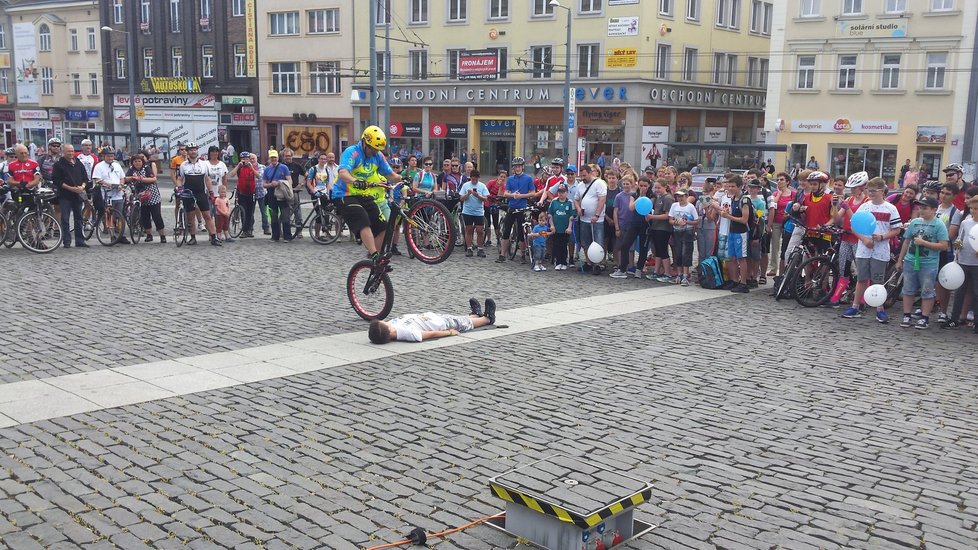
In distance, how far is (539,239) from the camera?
15906mm

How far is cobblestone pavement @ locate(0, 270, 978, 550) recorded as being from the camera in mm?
4965

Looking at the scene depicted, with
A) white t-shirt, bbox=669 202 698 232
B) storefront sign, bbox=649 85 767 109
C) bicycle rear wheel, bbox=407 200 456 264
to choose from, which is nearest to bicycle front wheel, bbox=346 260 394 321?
bicycle rear wheel, bbox=407 200 456 264

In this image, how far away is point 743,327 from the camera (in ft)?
36.5

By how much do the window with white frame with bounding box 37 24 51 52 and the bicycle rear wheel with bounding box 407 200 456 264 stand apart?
6711cm

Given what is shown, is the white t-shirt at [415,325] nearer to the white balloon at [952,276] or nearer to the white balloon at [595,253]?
the white balloon at [595,253]

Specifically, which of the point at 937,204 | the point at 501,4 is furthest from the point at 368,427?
the point at 501,4

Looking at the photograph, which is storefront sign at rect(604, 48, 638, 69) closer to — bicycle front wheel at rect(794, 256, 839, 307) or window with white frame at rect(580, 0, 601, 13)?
window with white frame at rect(580, 0, 601, 13)

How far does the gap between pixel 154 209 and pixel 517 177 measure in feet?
23.9

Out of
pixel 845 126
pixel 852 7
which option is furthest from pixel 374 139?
pixel 852 7

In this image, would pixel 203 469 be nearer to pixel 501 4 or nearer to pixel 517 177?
pixel 517 177

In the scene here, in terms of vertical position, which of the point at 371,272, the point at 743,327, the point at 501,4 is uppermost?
the point at 501,4

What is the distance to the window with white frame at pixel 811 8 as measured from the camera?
4253cm

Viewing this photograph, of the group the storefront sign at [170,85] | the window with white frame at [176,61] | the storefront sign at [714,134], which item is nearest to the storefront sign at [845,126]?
the storefront sign at [714,134]

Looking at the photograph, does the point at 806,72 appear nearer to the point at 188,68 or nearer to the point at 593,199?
the point at 593,199
